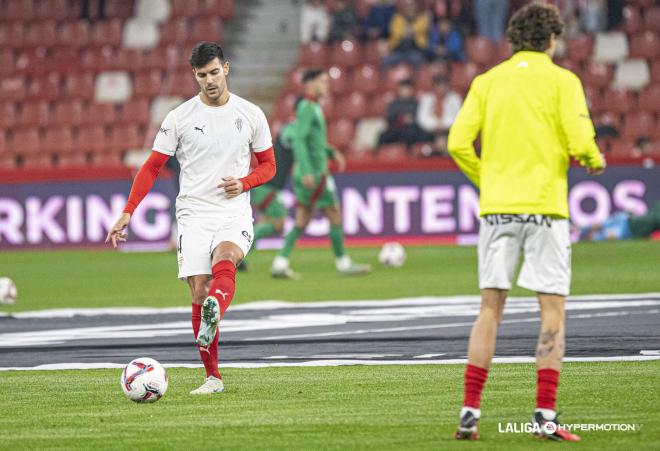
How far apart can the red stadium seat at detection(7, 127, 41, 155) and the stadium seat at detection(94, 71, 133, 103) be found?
5.14 feet

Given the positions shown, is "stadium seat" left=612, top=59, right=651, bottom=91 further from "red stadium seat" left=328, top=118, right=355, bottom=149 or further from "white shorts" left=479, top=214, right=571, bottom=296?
"white shorts" left=479, top=214, right=571, bottom=296

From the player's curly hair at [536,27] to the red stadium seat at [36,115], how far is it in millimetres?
23163

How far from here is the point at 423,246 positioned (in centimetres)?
2283

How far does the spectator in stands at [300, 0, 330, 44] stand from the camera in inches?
1104

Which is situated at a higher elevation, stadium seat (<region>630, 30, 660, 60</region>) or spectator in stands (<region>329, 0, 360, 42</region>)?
spectator in stands (<region>329, 0, 360, 42</region>)

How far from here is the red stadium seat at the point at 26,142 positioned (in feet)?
92.1

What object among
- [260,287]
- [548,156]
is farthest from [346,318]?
[548,156]

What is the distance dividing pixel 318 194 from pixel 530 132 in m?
11.0

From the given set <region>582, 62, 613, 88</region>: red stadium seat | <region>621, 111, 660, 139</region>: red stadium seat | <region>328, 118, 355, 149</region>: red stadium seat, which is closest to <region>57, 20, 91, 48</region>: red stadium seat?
<region>328, 118, 355, 149</region>: red stadium seat

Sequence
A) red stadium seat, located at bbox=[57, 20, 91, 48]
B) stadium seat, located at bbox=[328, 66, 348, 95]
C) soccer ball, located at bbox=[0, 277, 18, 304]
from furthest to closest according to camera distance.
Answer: red stadium seat, located at bbox=[57, 20, 91, 48] → stadium seat, located at bbox=[328, 66, 348, 95] → soccer ball, located at bbox=[0, 277, 18, 304]

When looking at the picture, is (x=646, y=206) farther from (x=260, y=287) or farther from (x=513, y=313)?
(x=513, y=313)

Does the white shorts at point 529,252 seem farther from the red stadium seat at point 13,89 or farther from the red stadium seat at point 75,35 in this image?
the red stadium seat at point 75,35

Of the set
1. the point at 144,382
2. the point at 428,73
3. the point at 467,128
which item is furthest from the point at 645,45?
the point at 467,128

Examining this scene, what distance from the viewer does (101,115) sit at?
1116 inches
